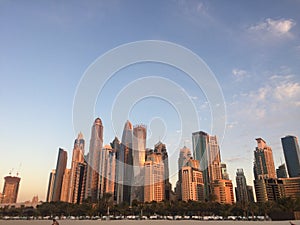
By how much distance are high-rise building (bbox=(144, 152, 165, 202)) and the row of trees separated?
52.3ft

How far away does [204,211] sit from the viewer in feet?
190

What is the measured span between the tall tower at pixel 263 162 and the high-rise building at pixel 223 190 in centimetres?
3045

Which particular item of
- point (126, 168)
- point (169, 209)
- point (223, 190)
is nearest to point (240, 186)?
point (223, 190)

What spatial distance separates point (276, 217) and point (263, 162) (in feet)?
414

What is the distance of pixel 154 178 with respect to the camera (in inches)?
3487

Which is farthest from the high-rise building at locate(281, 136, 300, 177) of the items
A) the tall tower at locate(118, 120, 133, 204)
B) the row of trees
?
the row of trees

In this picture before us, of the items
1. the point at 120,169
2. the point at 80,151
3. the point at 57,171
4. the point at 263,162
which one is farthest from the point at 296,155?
the point at 57,171

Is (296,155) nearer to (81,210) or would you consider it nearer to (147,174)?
(147,174)

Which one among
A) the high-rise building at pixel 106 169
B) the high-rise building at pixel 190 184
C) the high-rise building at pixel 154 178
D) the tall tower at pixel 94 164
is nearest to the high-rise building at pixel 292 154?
the high-rise building at pixel 190 184

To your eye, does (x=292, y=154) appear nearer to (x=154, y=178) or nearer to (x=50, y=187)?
(x=154, y=178)

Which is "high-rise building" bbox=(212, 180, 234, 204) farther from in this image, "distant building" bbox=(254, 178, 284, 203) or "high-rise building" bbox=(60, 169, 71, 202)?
"high-rise building" bbox=(60, 169, 71, 202)

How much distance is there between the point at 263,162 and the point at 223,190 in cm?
4640

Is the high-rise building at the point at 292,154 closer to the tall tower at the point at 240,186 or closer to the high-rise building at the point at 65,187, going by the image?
the tall tower at the point at 240,186

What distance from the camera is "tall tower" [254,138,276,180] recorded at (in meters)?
154
